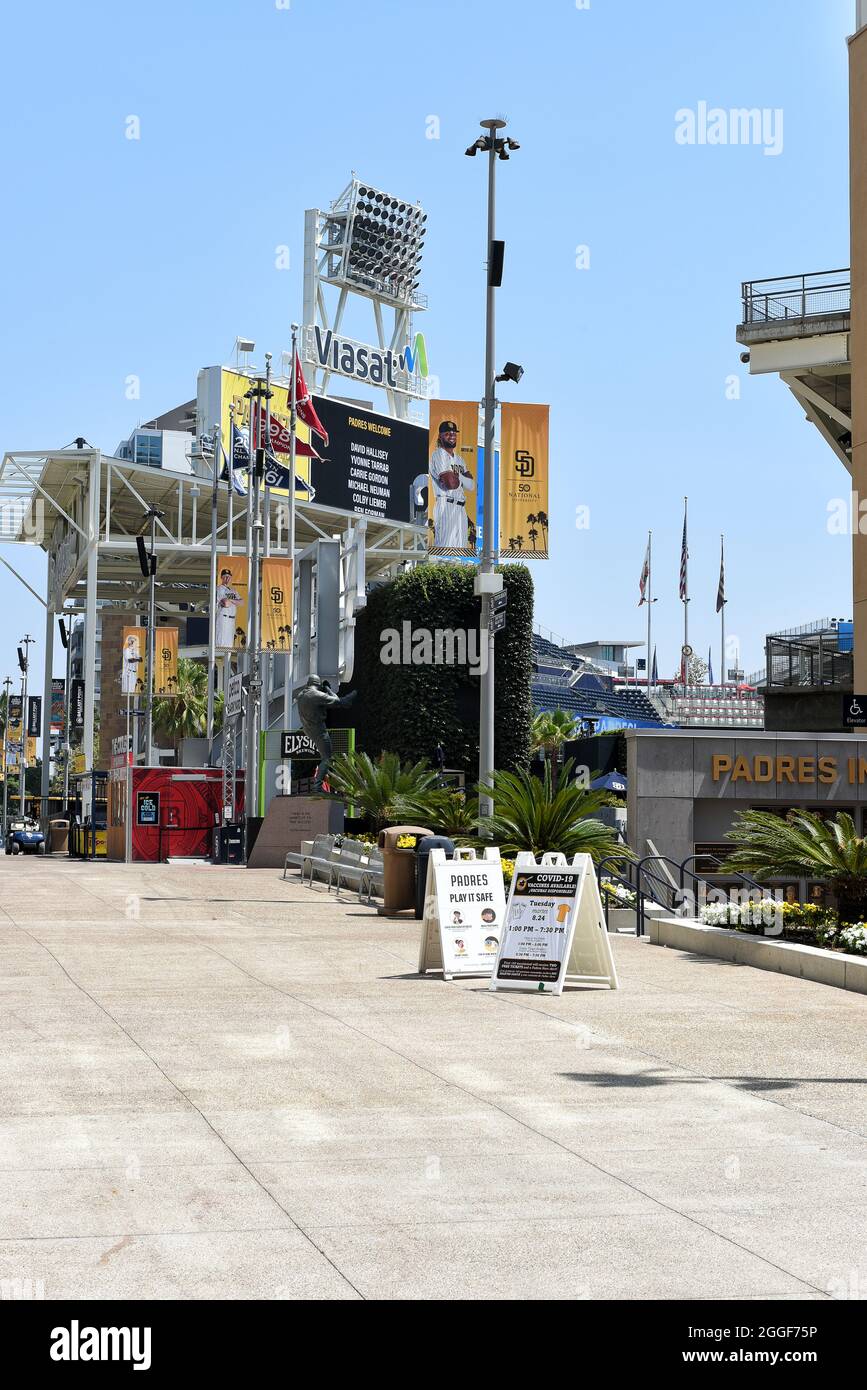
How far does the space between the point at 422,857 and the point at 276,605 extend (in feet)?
86.7

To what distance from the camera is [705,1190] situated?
6.91 m

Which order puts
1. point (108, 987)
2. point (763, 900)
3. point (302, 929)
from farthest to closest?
point (302, 929)
point (763, 900)
point (108, 987)

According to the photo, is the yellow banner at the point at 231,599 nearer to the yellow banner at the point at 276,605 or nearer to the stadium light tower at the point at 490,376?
the yellow banner at the point at 276,605

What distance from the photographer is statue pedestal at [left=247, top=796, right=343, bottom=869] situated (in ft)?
122

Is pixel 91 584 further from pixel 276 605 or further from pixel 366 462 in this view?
pixel 276 605

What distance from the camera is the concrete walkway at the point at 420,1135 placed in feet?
18.6

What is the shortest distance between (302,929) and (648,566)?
88.2 m

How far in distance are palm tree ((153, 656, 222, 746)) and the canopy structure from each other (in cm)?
577

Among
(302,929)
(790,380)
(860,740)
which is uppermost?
(790,380)

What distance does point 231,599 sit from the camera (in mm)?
48906

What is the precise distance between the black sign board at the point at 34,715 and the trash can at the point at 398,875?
8971cm

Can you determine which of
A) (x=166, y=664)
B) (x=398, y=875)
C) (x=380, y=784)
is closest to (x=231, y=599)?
(x=166, y=664)
